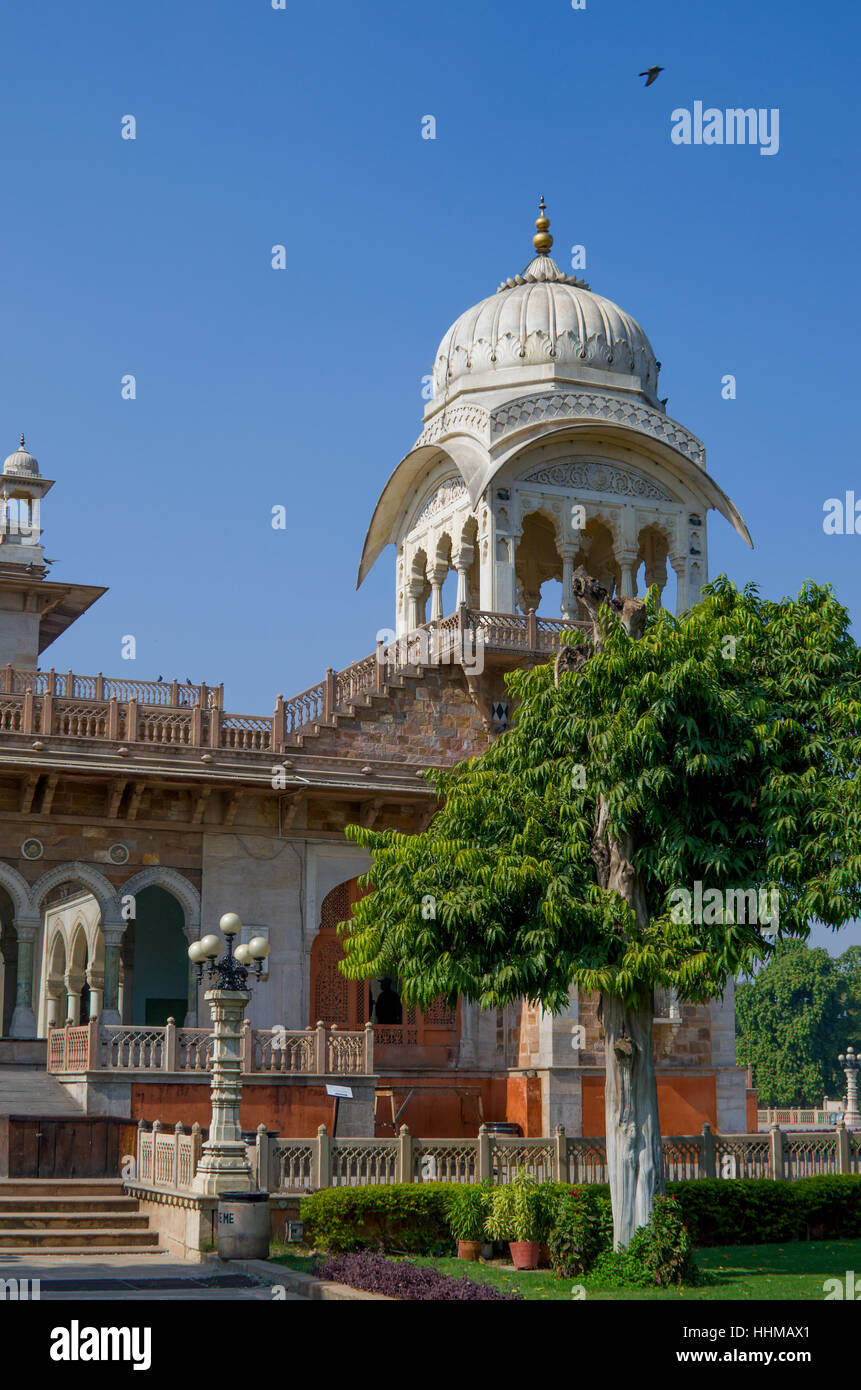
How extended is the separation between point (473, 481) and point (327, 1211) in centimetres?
1506

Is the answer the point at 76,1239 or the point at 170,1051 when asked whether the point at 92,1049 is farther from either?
the point at 76,1239

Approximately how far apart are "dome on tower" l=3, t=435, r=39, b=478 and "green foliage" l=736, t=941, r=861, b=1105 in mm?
51901

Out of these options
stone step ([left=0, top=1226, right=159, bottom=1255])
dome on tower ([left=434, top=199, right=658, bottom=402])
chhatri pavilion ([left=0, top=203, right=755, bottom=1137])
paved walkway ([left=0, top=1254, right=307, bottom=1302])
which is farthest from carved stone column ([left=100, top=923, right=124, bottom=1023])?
dome on tower ([left=434, top=199, right=658, bottom=402])

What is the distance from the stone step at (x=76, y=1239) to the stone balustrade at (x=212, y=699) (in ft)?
29.1

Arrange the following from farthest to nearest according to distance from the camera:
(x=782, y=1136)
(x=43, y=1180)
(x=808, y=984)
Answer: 1. (x=808, y=984)
2. (x=782, y=1136)
3. (x=43, y=1180)

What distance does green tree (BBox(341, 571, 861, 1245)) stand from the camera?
17391mm

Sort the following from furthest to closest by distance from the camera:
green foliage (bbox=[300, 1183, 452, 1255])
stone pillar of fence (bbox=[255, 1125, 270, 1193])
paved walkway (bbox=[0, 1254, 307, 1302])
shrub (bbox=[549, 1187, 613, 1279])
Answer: stone pillar of fence (bbox=[255, 1125, 270, 1193])
green foliage (bbox=[300, 1183, 452, 1255])
shrub (bbox=[549, 1187, 613, 1279])
paved walkway (bbox=[0, 1254, 307, 1302])

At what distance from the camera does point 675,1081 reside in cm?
2886

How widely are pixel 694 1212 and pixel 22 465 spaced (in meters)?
21.0

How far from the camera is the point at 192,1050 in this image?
24281 mm

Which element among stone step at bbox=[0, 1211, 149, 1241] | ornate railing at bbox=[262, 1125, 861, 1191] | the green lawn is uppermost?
ornate railing at bbox=[262, 1125, 861, 1191]

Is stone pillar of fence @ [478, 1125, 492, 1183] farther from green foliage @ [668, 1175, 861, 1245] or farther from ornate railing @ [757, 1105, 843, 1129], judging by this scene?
ornate railing @ [757, 1105, 843, 1129]
